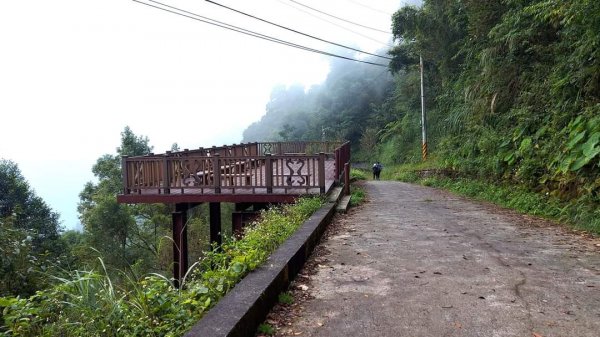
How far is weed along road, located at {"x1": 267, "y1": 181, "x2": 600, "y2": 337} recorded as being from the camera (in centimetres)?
318

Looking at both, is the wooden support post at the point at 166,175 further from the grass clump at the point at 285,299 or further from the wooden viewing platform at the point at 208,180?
the grass clump at the point at 285,299

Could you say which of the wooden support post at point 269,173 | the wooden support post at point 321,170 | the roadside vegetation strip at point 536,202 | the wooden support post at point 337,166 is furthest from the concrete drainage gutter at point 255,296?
the wooden support post at point 337,166

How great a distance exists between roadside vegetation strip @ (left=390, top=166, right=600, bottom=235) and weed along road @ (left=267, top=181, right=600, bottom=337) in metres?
0.36

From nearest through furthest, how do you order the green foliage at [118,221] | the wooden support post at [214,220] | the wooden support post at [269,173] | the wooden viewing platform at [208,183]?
the wooden support post at [269,173] → the wooden viewing platform at [208,183] → the wooden support post at [214,220] → the green foliage at [118,221]

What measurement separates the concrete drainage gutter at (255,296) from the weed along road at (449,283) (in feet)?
0.56

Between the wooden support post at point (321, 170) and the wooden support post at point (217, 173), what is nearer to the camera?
the wooden support post at point (321, 170)

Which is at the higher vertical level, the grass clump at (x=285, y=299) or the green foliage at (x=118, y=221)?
the grass clump at (x=285, y=299)

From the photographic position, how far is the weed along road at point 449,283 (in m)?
3.18

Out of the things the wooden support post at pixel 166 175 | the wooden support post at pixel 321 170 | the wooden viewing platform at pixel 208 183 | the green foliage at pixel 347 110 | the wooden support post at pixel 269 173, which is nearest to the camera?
the wooden support post at pixel 321 170

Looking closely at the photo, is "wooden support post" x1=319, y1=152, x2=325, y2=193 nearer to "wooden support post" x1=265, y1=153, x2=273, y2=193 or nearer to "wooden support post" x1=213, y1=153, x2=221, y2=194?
"wooden support post" x1=265, y1=153, x2=273, y2=193

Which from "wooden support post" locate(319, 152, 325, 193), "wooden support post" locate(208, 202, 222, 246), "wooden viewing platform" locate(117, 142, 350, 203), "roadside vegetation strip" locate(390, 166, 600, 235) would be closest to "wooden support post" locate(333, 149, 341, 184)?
"wooden viewing platform" locate(117, 142, 350, 203)

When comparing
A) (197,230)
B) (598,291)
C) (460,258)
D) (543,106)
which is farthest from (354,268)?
(197,230)

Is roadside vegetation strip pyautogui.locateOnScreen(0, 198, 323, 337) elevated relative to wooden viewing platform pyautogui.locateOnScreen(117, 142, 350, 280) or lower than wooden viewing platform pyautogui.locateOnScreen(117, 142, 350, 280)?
lower

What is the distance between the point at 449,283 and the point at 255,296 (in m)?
2.02
